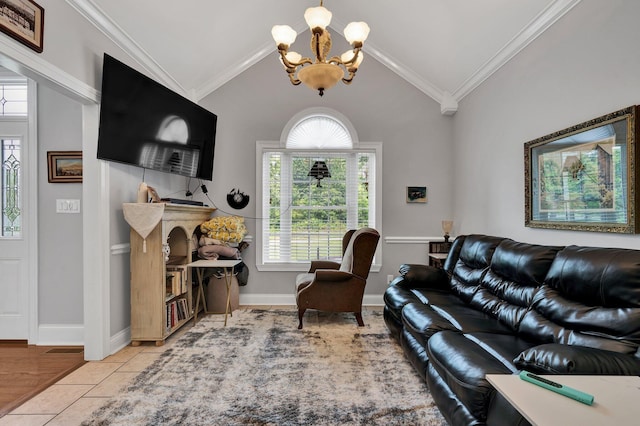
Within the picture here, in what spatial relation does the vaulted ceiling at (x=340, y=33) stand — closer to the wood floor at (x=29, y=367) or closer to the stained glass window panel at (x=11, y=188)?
the stained glass window panel at (x=11, y=188)

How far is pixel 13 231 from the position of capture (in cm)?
335

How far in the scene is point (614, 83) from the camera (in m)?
2.13

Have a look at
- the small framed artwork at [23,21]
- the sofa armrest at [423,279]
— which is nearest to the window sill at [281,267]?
the sofa armrest at [423,279]

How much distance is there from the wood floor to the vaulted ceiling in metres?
2.82

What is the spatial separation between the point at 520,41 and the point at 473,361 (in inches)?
113

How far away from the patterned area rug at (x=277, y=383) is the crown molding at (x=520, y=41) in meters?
2.96

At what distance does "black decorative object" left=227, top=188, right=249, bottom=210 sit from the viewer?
15.5ft

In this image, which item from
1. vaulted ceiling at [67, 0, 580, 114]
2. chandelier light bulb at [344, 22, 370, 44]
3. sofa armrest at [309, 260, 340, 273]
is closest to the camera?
chandelier light bulb at [344, 22, 370, 44]

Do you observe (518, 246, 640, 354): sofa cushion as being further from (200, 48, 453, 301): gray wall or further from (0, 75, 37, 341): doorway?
(0, 75, 37, 341): doorway

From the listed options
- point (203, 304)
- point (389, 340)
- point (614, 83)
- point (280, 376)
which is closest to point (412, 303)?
point (389, 340)

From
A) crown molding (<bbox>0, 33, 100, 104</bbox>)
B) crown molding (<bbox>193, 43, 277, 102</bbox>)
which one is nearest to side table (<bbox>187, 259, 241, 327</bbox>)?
crown molding (<bbox>0, 33, 100, 104</bbox>)

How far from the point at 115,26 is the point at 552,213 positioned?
397 centimetres

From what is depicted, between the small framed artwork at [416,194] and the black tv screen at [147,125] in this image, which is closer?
the black tv screen at [147,125]

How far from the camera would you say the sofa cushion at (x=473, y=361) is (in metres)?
1.55
